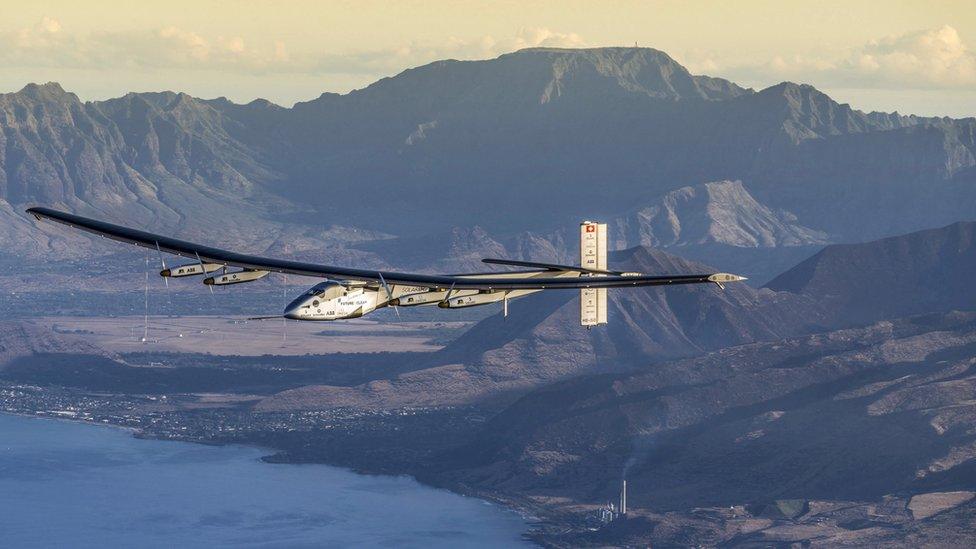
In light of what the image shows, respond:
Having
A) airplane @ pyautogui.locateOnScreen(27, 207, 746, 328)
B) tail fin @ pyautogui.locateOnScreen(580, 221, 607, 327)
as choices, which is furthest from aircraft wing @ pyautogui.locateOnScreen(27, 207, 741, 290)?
tail fin @ pyautogui.locateOnScreen(580, 221, 607, 327)

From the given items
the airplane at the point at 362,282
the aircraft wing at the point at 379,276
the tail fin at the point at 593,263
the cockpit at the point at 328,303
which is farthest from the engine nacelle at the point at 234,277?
the tail fin at the point at 593,263

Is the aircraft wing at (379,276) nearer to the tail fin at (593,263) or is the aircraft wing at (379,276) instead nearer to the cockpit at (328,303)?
the cockpit at (328,303)

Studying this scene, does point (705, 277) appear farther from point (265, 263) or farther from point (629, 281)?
point (265, 263)

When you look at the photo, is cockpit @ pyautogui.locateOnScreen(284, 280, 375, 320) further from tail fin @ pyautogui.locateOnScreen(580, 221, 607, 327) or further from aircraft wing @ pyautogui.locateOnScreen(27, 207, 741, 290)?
tail fin @ pyautogui.locateOnScreen(580, 221, 607, 327)

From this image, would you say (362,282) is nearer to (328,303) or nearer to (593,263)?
(328,303)

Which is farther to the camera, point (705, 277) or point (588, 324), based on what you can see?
point (588, 324)

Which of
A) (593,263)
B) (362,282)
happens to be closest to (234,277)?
(362,282)

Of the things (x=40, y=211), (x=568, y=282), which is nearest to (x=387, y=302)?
(x=568, y=282)
